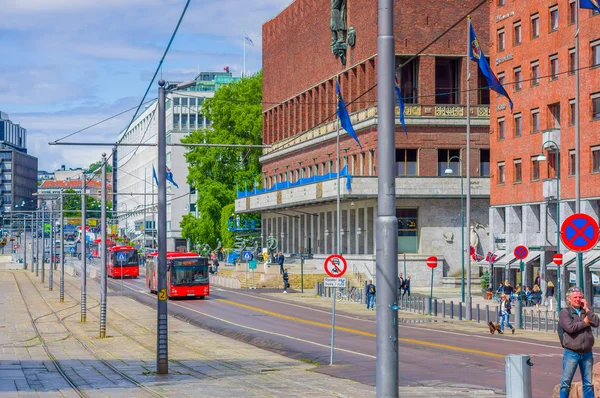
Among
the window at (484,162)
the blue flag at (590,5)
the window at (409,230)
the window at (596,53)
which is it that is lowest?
the window at (409,230)

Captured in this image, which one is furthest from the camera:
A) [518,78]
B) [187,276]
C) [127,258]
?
[127,258]

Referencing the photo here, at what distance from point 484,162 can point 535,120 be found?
18644 mm

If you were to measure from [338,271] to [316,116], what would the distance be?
64.8 metres

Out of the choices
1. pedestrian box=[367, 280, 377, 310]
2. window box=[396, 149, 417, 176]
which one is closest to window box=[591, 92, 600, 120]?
pedestrian box=[367, 280, 377, 310]

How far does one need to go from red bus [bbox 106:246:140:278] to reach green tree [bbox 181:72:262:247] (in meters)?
6.65

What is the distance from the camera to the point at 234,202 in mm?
113188

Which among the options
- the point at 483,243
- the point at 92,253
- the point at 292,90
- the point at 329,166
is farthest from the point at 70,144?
the point at 92,253

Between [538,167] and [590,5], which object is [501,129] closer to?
[538,167]

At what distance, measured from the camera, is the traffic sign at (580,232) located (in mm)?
23281

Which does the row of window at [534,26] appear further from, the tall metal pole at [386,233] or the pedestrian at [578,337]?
the tall metal pole at [386,233]

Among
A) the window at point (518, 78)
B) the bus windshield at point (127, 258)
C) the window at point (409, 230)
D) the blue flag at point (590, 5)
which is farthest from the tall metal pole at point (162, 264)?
the bus windshield at point (127, 258)

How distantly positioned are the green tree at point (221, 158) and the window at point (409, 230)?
3253 centimetres

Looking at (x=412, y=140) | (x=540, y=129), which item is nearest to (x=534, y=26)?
(x=540, y=129)

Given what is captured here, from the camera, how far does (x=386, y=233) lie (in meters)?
12.3
